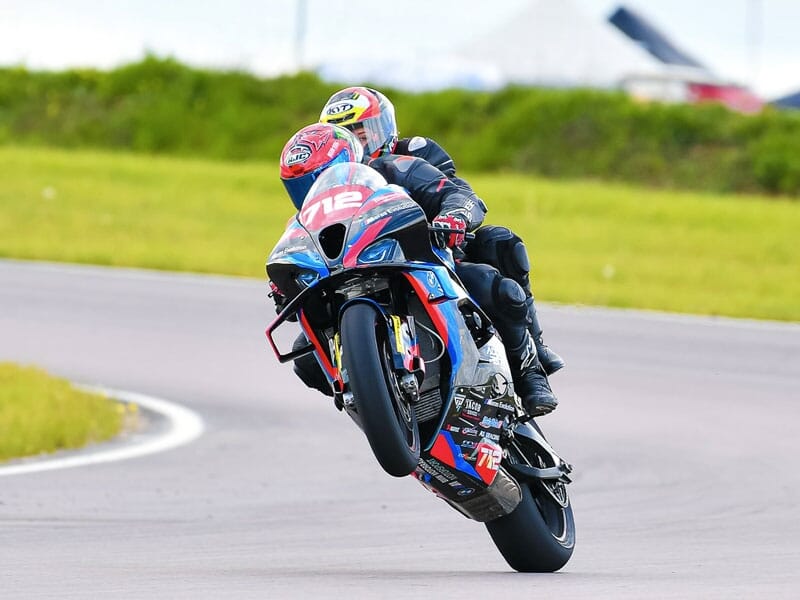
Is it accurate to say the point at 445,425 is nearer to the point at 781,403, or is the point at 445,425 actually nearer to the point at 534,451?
the point at 534,451

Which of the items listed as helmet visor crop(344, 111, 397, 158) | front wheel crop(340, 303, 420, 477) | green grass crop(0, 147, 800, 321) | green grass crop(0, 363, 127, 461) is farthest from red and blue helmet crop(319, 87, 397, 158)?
green grass crop(0, 147, 800, 321)

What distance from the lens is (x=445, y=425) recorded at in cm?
559

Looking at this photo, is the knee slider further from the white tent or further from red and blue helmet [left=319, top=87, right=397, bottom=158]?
the white tent

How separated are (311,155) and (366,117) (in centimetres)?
34

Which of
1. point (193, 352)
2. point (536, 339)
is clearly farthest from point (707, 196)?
point (536, 339)

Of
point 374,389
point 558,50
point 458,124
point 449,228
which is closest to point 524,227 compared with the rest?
point 458,124

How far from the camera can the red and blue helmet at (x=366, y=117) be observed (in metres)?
6.01

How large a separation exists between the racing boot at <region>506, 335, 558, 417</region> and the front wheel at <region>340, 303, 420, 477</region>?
969 millimetres

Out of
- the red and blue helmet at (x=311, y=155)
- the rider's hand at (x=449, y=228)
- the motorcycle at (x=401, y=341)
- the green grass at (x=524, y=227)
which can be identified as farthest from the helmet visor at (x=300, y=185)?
the green grass at (x=524, y=227)

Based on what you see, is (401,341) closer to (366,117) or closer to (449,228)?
(449,228)

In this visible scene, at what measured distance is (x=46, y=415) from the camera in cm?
909

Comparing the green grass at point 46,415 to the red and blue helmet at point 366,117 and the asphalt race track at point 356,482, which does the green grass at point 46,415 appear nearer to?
the asphalt race track at point 356,482

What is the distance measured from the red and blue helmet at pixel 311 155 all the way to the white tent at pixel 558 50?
93.0 feet

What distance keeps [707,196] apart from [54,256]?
421 inches
